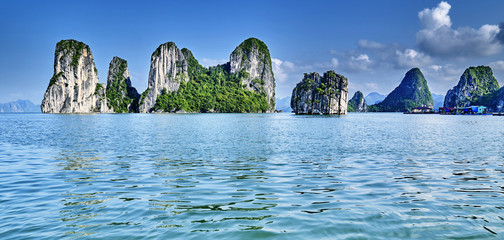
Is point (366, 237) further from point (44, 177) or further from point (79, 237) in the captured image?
point (44, 177)

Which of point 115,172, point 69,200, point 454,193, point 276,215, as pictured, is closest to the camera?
point 276,215

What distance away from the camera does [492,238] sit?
8.34m

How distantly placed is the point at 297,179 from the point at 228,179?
3.84 meters

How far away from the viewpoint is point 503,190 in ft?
47.2

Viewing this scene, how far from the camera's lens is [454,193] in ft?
45.2

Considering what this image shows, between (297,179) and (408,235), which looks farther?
(297,179)

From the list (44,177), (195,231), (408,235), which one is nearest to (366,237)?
(408,235)

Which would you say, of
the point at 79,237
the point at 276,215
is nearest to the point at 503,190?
the point at 276,215

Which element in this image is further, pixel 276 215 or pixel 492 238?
pixel 276 215

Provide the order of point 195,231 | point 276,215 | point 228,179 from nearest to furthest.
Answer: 1. point 195,231
2. point 276,215
3. point 228,179

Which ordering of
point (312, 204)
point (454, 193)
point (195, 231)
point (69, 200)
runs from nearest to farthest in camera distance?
point (195, 231)
point (312, 204)
point (69, 200)
point (454, 193)

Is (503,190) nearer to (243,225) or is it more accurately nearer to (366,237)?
(366,237)

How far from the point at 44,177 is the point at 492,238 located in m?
20.9

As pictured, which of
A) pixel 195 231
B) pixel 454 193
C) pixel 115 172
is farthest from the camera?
pixel 115 172
